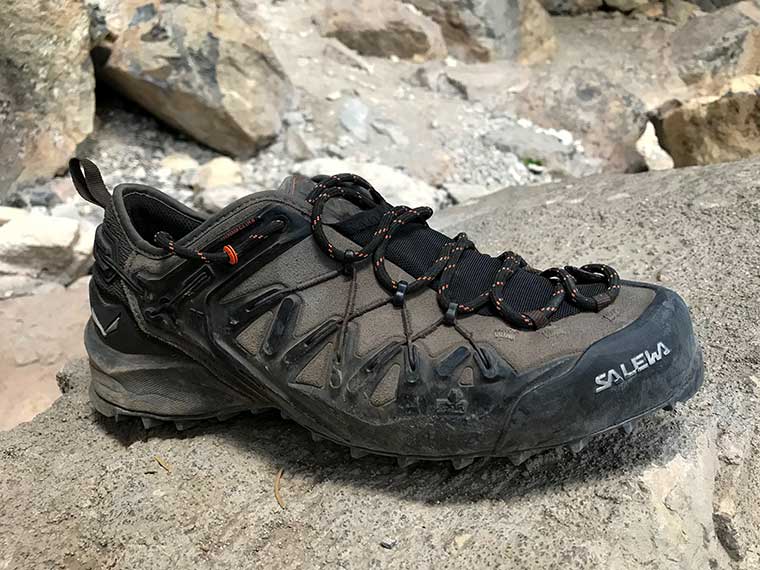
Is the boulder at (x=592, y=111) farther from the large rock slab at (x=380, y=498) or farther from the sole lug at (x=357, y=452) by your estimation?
the sole lug at (x=357, y=452)

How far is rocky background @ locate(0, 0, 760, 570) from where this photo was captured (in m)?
1.91

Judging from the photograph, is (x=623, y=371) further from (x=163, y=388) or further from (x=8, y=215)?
(x=8, y=215)

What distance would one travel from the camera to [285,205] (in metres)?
0.94

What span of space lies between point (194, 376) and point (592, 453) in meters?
0.56

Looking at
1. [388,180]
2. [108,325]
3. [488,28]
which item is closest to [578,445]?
[108,325]

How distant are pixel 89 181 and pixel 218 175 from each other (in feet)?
7.49

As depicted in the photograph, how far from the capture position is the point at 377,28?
4578 mm

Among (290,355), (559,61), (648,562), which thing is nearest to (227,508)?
(290,355)

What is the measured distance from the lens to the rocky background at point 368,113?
1914 mm

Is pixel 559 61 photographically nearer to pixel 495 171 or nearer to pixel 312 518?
pixel 495 171

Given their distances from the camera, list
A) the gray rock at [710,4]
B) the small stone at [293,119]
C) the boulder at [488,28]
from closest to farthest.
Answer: the small stone at [293,119] < the boulder at [488,28] < the gray rock at [710,4]

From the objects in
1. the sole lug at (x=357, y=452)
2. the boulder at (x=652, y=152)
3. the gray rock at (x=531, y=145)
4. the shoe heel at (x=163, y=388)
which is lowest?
the gray rock at (x=531, y=145)

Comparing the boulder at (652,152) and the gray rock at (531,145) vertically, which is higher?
the boulder at (652,152)

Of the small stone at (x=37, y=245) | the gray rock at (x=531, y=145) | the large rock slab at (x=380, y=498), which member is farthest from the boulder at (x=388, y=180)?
the large rock slab at (x=380, y=498)
